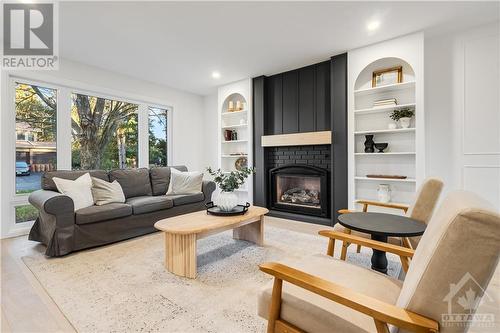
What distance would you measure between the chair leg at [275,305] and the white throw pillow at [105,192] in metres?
2.86

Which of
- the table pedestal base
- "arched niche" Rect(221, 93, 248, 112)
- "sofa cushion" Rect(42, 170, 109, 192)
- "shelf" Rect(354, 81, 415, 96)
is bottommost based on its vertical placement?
the table pedestal base

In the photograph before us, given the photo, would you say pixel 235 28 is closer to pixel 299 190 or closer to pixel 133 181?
pixel 133 181

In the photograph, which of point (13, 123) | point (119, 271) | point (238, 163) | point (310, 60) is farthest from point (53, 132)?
point (310, 60)

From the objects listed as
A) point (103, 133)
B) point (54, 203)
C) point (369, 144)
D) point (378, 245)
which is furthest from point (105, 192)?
point (369, 144)

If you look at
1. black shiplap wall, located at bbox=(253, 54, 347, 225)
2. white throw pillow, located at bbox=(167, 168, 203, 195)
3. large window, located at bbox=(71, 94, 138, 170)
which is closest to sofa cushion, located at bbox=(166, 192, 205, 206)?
white throw pillow, located at bbox=(167, 168, 203, 195)

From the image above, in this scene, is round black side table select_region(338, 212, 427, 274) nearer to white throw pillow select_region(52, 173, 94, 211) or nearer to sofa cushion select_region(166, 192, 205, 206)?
sofa cushion select_region(166, 192, 205, 206)

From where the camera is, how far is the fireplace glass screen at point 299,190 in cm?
429

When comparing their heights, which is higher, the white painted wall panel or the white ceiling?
the white ceiling

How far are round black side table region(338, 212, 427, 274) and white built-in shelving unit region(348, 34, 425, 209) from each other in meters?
1.61

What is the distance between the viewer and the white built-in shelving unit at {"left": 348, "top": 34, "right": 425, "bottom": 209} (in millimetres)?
3160

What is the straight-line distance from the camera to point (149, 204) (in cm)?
341

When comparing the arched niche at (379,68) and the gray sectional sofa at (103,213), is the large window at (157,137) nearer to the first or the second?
the gray sectional sofa at (103,213)

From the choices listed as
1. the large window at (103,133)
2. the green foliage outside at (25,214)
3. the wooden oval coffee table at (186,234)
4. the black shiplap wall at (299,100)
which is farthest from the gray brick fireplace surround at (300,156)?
the green foliage outside at (25,214)

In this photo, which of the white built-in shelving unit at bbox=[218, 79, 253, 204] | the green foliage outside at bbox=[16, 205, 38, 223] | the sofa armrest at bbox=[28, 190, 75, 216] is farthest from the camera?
the white built-in shelving unit at bbox=[218, 79, 253, 204]
